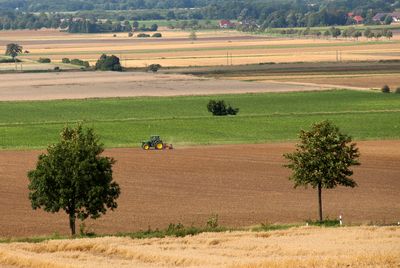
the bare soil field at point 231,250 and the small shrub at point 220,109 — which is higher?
the small shrub at point 220,109

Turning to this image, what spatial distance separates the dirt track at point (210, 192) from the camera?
49656 millimetres

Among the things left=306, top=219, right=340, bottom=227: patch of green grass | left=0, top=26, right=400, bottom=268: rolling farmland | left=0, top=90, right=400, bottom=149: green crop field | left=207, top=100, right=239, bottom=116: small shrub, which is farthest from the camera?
left=207, top=100, right=239, bottom=116: small shrub

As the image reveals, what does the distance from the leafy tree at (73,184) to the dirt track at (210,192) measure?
1.07 m

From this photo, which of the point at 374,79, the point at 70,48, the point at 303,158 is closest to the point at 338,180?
the point at 303,158

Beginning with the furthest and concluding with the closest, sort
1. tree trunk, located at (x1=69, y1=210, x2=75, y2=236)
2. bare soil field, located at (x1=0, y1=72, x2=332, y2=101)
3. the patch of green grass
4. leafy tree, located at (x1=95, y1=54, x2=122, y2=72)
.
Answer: leafy tree, located at (x1=95, y1=54, x2=122, y2=72) < bare soil field, located at (x1=0, y1=72, x2=332, y2=101) < tree trunk, located at (x1=69, y1=210, x2=75, y2=236) < the patch of green grass

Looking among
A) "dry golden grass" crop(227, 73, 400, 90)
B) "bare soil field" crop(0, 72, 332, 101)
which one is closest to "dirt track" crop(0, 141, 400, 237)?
"bare soil field" crop(0, 72, 332, 101)

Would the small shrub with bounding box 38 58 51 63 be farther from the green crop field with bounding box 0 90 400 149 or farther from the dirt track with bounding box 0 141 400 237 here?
the dirt track with bounding box 0 141 400 237

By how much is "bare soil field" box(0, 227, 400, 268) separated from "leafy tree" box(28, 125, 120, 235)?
184 inches

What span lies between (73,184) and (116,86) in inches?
2860

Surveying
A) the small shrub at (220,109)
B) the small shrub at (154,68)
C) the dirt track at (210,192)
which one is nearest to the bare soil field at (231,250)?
the dirt track at (210,192)

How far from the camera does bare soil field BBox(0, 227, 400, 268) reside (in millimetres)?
35594

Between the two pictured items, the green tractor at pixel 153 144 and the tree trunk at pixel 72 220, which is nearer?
the tree trunk at pixel 72 220

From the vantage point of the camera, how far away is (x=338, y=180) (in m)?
50.6

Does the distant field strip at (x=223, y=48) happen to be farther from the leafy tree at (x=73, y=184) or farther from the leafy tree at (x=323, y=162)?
the leafy tree at (x=73, y=184)
